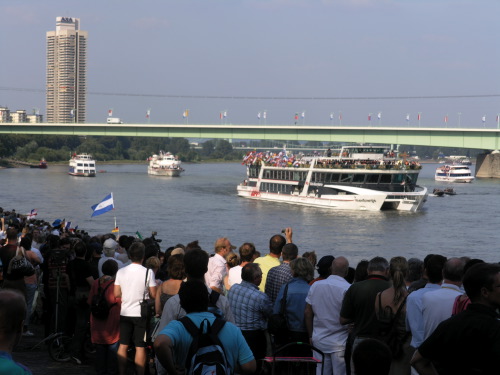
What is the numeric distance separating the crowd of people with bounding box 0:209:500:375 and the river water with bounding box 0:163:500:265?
23940 mm

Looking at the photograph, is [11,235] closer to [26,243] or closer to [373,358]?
[26,243]

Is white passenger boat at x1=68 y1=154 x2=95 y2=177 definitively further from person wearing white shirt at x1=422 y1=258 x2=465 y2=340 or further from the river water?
person wearing white shirt at x1=422 y1=258 x2=465 y2=340

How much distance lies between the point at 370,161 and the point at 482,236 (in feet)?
53.6

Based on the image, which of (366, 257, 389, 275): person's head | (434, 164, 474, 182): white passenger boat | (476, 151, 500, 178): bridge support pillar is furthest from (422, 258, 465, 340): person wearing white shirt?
(476, 151, 500, 178): bridge support pillar

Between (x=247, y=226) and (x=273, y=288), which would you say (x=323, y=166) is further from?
(x=273, y=288)

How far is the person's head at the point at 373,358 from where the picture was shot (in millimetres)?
4168

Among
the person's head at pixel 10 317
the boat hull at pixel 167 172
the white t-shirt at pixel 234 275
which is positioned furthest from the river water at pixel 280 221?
the boat hull at pixel 167 172

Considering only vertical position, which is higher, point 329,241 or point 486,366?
point 486,366

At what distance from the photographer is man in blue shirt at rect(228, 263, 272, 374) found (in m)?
7.85

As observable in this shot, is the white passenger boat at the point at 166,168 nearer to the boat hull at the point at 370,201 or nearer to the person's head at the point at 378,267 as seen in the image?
the boat hull at the point at 370,201

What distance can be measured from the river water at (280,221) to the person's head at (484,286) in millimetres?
28180

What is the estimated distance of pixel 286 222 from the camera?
50.4 m

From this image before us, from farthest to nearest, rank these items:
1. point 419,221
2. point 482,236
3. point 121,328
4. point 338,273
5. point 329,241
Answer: point 419,221 → point 482,236 → point 329,241 → point 121,328 → point 338,273

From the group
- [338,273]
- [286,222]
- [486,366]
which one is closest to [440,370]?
[486,366]
